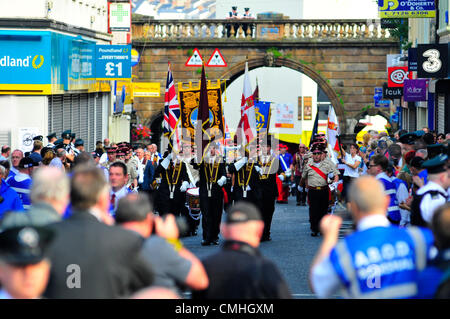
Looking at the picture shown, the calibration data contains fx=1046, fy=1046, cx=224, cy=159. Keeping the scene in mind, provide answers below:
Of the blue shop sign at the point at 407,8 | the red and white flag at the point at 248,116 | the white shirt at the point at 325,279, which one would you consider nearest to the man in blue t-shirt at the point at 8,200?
the white shirt at the point at 325,279

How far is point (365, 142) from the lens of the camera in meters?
26.3

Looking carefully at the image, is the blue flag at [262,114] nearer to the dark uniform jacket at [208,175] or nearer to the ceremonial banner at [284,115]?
the dark uniform jacket at [208,175]

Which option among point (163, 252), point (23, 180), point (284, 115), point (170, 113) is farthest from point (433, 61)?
point (284, 115)

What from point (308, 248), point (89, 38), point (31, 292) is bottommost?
point (308, 248)

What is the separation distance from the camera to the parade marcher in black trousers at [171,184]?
18.6 metres

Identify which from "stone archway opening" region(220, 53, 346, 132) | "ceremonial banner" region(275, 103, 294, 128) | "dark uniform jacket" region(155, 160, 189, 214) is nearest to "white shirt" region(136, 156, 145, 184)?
"dark uniform jacket" region(155, 160, 189, 214)

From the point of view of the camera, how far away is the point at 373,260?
5.49m

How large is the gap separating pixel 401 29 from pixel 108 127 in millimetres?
12860

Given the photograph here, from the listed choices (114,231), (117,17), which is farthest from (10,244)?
(117,17)

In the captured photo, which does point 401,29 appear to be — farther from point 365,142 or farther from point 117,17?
point 365,142

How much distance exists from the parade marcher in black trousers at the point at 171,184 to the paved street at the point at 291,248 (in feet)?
2.40

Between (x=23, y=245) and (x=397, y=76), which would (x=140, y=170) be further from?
(x=397, y=76)

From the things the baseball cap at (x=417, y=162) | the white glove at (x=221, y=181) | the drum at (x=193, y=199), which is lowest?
the drum at (x=193, y=199)

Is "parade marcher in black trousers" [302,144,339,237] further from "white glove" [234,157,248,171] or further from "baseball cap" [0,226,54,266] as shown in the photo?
"baseball cap" [0,226,54,266]
